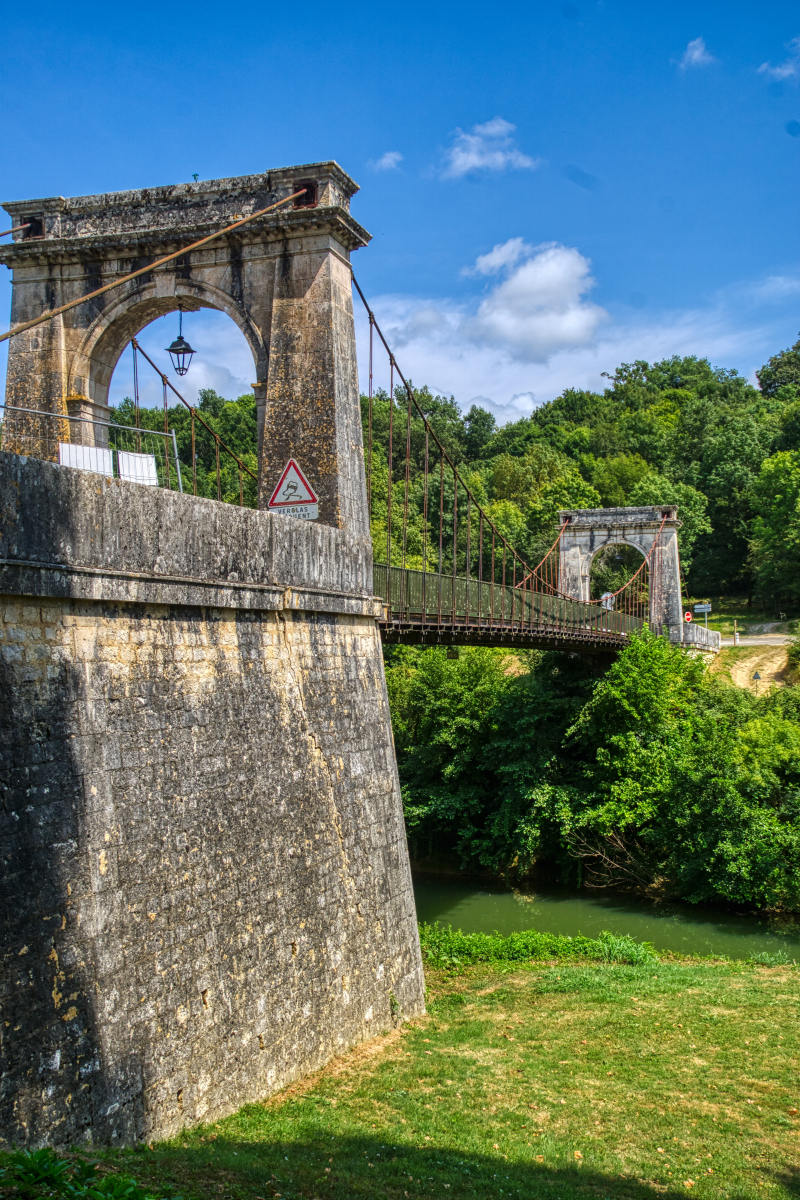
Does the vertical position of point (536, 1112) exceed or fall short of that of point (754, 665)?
it falls short

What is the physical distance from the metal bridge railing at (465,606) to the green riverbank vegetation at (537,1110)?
3.97 m

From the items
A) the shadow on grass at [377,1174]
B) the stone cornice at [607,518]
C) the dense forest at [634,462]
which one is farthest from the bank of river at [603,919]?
the stone cornice at [607,518]

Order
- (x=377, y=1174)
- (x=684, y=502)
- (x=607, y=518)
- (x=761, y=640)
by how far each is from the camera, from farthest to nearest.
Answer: (x=684, y=502), (x=761, y=640), (x=607, y=518), (x=377, y=1174)

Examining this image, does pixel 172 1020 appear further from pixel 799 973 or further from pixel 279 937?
pixel 799 973

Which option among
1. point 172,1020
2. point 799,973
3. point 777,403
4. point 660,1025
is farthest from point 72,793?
point 777,403

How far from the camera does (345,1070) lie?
6.46 m

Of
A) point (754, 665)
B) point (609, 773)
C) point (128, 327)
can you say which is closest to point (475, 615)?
point (609, 773)

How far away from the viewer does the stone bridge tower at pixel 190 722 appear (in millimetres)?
4359

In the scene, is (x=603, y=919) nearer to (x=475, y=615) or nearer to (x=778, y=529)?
(x=475, y=615)

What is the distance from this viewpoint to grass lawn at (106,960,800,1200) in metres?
4.71

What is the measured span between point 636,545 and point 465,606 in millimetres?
15960

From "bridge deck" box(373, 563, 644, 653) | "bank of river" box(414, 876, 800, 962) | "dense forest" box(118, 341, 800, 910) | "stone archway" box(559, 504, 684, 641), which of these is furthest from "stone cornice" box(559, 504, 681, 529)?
"bank of river" box(414, 876, 800, 962)

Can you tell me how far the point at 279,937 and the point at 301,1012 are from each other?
59 cm

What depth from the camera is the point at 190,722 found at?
218 inches
